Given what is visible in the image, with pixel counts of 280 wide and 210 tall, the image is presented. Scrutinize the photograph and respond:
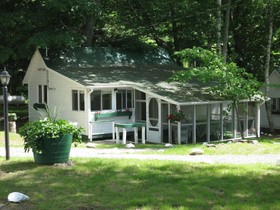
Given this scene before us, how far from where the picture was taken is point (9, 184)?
27.4 feet

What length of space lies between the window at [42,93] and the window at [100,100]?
3.85m

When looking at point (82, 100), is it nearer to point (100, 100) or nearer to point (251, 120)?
point (100, 100)

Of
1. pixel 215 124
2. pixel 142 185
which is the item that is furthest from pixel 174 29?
pixel 142 185

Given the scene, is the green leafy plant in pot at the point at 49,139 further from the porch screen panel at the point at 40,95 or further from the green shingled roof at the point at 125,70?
the porch screen panel at the point at 40,95

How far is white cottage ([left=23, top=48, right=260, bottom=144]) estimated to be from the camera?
21406 millimetres

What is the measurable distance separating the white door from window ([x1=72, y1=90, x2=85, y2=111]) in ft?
10.6

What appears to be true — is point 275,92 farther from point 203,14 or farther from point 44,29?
point 44,29

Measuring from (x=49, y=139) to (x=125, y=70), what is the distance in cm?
1594

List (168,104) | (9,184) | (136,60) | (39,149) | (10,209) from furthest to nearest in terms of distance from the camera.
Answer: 1. (136,60)
2. (168,104)
3. (39,149)
4. (9,184)
5. (10,209)

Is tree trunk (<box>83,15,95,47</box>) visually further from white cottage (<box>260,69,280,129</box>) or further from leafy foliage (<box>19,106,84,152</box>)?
leafy foliage (<box>19,106,84,152</box>)

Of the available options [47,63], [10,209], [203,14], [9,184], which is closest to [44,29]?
[47,63]

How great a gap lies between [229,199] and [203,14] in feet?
74.3

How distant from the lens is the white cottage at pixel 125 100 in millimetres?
21406

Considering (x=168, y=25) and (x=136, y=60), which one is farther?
(x=168, y=25)
